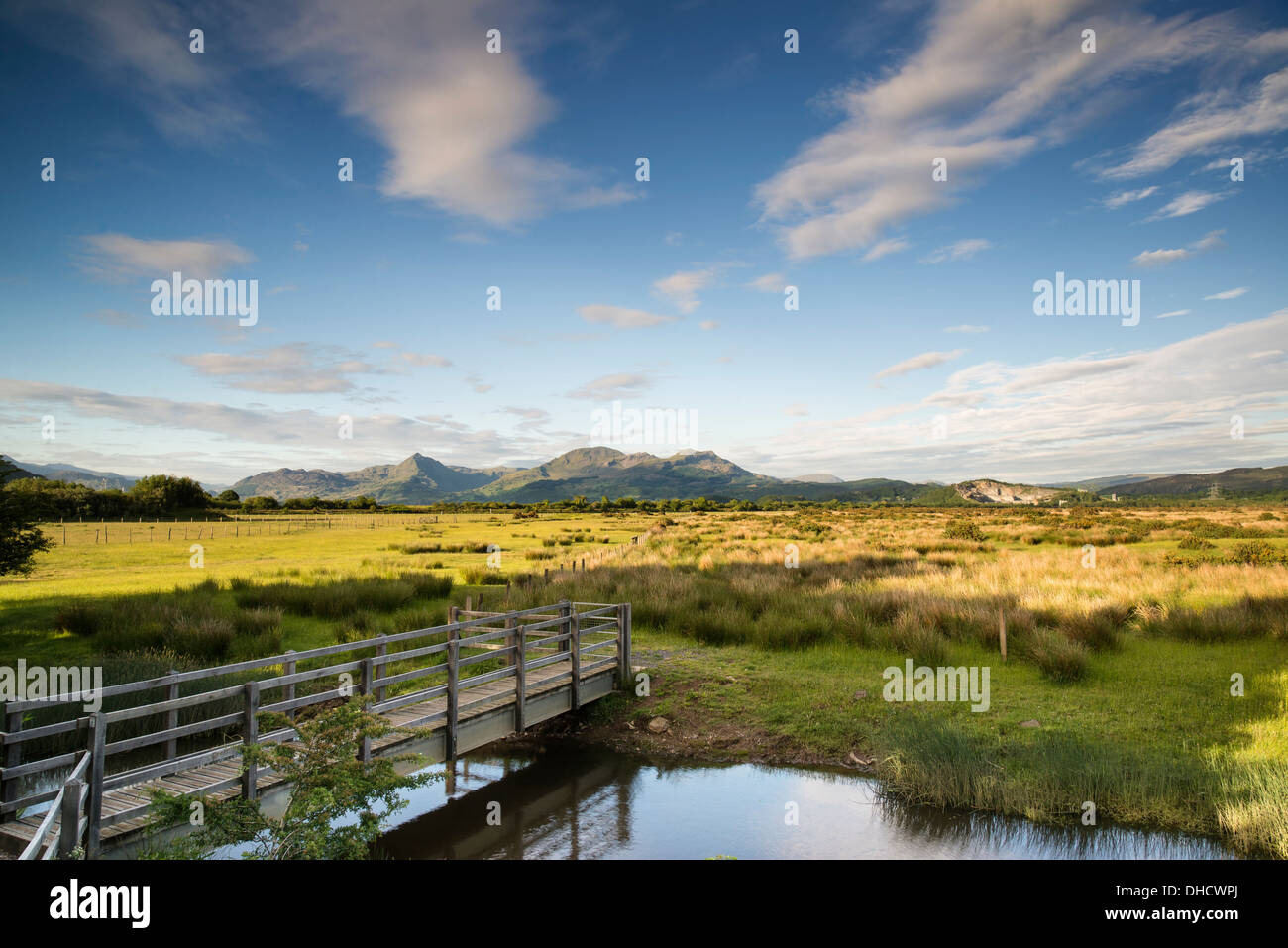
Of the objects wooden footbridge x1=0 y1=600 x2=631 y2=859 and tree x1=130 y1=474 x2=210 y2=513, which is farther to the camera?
tree x1=130 y1=474 x2=210 y2=513

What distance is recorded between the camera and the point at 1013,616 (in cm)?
1728

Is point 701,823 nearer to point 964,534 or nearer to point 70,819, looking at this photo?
point 70,819

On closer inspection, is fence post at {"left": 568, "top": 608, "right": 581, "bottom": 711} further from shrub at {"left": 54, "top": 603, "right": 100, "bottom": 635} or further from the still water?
shrub at {"left": 54, "top": 603, "right": 100, "bottom": 635}

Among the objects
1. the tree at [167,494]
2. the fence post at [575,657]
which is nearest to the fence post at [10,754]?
the fence post at [575,657]

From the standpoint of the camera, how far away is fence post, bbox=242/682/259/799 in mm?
7703

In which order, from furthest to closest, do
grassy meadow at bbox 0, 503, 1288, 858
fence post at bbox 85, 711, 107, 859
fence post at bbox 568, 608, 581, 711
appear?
fence post at bbox 568, 608, 581, 711
grassy meadow at bbox 0, 503, 1288, 858
fence post at bbox 85, 711, 107, 859

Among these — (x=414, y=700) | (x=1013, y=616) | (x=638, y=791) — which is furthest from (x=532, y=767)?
(x=1013, y=616)

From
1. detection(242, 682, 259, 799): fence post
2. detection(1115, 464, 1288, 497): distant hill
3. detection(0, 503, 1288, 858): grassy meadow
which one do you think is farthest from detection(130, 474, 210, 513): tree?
detection(1115, 464, 1288, 497): distant hill

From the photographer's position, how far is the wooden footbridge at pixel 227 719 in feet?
21.5

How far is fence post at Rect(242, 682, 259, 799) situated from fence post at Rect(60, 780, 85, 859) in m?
1.88

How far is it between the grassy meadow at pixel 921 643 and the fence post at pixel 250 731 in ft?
25.2
